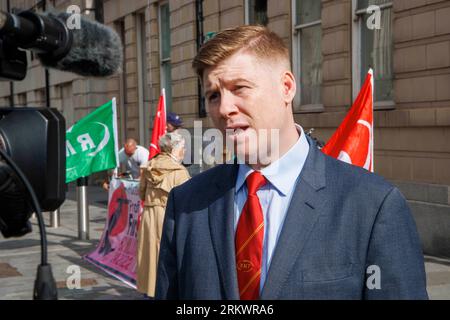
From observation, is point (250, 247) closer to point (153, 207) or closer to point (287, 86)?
point (287, 86)

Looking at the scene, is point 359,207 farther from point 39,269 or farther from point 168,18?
point 168,18

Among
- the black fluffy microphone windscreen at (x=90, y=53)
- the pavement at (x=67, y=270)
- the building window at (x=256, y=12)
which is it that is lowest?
the pavement at (x=67, y=270)

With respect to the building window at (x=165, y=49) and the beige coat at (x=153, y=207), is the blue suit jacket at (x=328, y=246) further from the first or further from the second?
the building window at (x=165, y=49)

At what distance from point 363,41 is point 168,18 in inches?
329

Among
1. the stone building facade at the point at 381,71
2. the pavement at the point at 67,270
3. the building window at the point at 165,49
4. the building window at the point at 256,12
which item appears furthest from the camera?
the building window at the point at 165,49

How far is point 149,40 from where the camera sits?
1809cm

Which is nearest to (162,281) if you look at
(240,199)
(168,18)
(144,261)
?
(240,199)

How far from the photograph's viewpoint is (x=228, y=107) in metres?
2.10

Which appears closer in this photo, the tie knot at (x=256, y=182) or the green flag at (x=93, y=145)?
the tie knot at (x=256, y=182)

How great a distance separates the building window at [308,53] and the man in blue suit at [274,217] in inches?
358

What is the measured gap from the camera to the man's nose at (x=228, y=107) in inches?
82.7

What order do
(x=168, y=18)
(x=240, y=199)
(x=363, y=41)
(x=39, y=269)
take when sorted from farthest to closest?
(x=168, y=18) < (x=363, y=41) < (x=240, y=199) < (x=39, y=269)

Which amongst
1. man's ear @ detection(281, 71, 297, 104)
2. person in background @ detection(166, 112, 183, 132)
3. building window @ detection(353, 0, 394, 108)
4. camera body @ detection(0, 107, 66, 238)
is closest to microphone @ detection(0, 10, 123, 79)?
camera body @ detection(0, 107, 66, 238)

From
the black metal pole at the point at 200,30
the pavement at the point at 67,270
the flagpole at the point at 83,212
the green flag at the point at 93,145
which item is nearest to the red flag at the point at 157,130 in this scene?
the green flag at the point at 93,145
